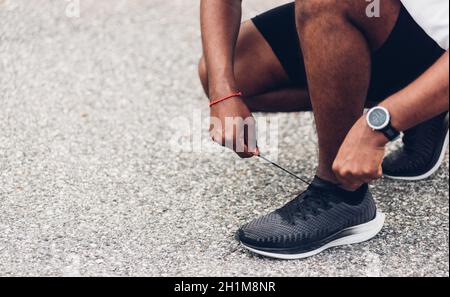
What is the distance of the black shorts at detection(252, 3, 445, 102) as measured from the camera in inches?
87.5

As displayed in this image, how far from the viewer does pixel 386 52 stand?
227 cm

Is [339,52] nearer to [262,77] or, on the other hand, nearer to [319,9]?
[319,9]

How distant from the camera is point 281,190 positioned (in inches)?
106

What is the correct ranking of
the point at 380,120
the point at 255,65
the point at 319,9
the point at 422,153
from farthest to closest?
1. the point at 422,153
2. the point at 255,65
3. the point at 319,9
4. the point at 380,120

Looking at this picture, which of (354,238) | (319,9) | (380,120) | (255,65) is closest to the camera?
(380,120)

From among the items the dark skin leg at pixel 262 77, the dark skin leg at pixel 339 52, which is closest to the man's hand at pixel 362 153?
the dark skin leg at pixel 339 52

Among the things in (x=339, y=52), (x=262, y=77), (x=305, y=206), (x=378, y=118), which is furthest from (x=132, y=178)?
(x=378, y=118)

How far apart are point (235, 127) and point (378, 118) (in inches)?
16.9

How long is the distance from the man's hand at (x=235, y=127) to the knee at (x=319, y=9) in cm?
31

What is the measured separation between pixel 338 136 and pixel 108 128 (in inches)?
46.7

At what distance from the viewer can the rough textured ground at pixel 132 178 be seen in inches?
89.4

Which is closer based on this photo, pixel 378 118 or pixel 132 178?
pixel 378 118

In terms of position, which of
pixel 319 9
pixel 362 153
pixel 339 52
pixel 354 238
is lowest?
pixel 354 238

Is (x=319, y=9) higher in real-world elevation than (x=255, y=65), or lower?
higher
